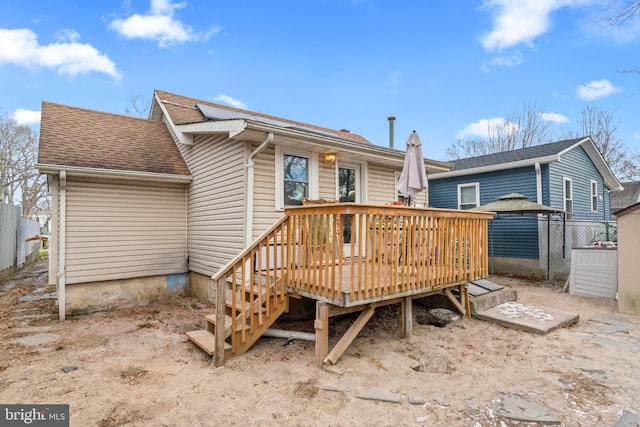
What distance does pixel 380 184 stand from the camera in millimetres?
7359

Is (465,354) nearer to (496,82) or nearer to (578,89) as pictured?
(496,82)

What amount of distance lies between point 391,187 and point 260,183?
130 inches

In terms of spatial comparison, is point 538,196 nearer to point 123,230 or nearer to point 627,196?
point 123,230

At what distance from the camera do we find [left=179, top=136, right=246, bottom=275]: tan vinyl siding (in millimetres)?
5786

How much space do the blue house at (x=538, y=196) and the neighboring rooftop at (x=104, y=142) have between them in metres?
7.93

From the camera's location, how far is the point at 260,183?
5688 millimetres

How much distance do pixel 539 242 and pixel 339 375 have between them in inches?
363

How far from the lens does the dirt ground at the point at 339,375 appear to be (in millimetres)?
2715

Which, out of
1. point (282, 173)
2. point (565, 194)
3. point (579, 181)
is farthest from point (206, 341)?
point (579, 181)

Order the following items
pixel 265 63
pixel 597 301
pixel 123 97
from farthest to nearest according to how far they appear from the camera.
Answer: pixel 123 97, pixel 265 63, pixel 597 301

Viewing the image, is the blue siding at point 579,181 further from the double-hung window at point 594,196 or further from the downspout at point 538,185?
the downspout at point 538,185

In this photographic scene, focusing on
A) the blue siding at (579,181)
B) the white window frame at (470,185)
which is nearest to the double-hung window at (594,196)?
the blue siding at (579,181)

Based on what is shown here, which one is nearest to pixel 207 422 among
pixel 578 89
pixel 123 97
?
pixel 123 97

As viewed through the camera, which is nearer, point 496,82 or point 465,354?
point 465,354
